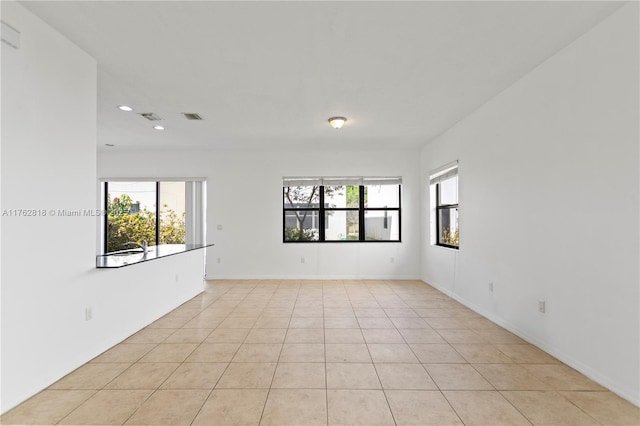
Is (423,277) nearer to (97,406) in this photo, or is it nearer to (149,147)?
(97,406)

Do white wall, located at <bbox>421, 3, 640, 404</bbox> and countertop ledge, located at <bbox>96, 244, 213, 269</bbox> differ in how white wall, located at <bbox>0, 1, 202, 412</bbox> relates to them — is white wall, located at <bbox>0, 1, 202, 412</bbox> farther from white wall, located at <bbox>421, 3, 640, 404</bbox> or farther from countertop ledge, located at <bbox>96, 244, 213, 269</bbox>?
white wall, located at <bbox>421, 3, 640, 404</bbox>

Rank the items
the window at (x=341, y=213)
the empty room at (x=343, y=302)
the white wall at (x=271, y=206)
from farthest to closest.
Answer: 1. the window at (x=341, y=213)
2. the white wall at (x=271, y=206)
3. the empty room at (x=343, y=302)

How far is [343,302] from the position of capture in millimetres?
4699

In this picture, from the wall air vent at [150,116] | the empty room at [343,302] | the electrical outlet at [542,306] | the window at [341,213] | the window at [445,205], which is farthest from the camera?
the window at [341,213]

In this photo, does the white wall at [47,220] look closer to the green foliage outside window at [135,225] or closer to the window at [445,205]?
the green foliage outside window at [135,225]

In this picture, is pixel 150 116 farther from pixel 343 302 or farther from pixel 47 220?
pixel 343 302

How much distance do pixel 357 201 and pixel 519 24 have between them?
4.52m

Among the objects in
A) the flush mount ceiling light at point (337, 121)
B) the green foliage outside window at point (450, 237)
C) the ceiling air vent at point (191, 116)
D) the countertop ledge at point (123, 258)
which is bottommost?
the countertop ledge at point (123, 258)

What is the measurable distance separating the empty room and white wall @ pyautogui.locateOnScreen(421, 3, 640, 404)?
0.02 m

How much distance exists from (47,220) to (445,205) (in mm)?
5177

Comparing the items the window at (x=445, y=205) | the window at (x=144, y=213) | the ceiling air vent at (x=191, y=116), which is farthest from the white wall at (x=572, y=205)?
the window at (x=144, y=213)

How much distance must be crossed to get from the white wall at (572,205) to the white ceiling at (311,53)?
298mm

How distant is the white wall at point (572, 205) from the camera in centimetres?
214

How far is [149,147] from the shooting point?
6.25 metres
